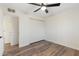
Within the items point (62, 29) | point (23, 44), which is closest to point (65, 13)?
point (62, 29)

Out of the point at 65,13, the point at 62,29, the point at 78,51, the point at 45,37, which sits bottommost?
the point at 78,51

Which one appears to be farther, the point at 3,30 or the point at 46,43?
the point at 46,43

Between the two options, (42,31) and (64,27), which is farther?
(64,27)

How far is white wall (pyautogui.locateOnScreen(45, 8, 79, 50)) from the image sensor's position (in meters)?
2.09

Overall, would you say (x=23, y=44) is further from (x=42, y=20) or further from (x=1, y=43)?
(x=42, y=20)

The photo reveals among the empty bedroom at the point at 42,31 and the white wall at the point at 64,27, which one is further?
the white wall at the point at 64,27

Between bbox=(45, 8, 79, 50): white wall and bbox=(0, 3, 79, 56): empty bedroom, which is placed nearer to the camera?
bbox=(0, 3, 79, 56): empty bedroom

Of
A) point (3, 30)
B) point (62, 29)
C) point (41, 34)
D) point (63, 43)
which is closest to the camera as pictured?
point (3, 30)

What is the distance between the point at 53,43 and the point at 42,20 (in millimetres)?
621

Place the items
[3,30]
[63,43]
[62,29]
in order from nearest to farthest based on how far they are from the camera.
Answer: [3,30] < [63,43] < [62,29]

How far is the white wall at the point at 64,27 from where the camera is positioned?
2.09m

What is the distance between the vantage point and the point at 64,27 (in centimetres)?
234

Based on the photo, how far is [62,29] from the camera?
2.42m

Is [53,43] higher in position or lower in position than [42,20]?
lower
